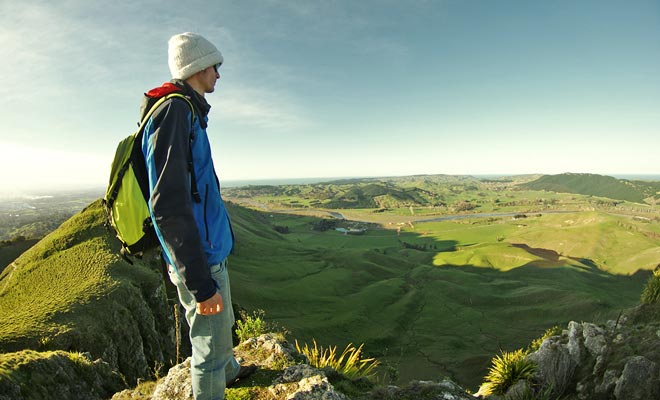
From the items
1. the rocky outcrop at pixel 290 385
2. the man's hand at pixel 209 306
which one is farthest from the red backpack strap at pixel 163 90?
the rocky outcrop at pixel 290 385

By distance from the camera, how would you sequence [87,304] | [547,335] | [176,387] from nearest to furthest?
[176,387]
[547,335]
[87,304]

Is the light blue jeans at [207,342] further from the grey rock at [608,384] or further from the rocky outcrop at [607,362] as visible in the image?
the grey rock at [608,384]

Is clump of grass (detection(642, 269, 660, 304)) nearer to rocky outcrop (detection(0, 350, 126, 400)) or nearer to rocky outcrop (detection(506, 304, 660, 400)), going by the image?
rocky outcrop (detection(506, 304, 660, 400))

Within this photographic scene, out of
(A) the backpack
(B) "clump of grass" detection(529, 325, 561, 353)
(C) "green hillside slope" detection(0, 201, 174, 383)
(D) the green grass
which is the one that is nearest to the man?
(A) the backpack

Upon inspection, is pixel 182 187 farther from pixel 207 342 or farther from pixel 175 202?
pixel 207 342

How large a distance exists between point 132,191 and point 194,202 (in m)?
0.65

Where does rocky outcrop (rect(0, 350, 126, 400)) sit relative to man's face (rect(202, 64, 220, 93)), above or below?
below

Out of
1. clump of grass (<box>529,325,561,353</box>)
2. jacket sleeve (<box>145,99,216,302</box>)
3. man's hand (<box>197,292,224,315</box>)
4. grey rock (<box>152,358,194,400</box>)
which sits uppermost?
jacket sleeve (<box>145,99,216,302</box>)

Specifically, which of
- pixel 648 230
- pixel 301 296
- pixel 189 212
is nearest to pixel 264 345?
pixel 189 212

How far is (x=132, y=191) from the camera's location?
133 inches

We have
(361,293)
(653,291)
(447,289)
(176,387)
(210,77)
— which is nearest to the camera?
(210,77)

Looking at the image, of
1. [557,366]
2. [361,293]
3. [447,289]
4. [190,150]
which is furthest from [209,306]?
[447,289]

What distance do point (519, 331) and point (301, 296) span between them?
44.9 m

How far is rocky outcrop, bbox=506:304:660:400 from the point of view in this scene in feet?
27.3
